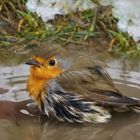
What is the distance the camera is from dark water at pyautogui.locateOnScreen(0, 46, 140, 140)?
4.75 metres

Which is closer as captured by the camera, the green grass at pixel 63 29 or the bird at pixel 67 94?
the bird at pixel 67 94

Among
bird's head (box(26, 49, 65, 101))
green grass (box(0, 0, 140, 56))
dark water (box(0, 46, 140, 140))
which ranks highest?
green grass (box(0, 0, 140, 56))

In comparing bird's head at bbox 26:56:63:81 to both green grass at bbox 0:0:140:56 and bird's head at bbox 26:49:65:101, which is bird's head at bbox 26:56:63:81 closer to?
bird's head at bbox 26:49:65:101

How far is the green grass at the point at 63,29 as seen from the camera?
6391mm

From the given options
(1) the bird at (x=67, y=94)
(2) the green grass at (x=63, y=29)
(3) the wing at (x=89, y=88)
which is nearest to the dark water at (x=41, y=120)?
(1) the bird at (x=67, y=94)

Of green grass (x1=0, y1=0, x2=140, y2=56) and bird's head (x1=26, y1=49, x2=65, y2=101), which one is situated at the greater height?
green grass (x1=0, y1=0, x2=140, y2=56)

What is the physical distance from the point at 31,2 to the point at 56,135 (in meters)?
2.39

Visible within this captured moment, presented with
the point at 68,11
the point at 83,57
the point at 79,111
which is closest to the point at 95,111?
the point at 79,111

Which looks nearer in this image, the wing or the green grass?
the wing

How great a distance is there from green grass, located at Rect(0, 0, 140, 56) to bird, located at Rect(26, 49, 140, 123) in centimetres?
142

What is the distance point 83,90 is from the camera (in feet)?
16.0

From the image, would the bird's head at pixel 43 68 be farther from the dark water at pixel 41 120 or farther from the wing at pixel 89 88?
the dark water at pixel 41 120

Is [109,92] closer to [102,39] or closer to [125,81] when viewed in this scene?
[125,81]

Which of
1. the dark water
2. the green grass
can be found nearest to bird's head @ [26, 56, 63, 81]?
the dark water
